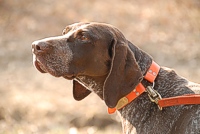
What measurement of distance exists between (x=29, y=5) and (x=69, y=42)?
17.8 m

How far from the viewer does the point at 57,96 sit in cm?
1327

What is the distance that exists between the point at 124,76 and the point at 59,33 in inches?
546

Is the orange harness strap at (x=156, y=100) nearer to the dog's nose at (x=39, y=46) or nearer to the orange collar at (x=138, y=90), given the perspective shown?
the orange collar at (x=138, y=90)

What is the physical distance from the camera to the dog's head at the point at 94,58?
5.62 m

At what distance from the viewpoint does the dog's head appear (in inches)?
221

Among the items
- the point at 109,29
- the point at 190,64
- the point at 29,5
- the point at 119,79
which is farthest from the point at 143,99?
the point at 29,5

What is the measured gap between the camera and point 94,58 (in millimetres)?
5727

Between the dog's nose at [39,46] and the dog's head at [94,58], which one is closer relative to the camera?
the dog's nose at [39,46]

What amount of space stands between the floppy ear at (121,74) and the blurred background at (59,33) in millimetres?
3496

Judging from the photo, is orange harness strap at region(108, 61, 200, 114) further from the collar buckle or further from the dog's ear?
the dog's ear

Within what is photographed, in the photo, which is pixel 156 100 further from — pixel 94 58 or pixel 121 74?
pixel 94 58

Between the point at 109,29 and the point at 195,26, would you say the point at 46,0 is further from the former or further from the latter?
the point at 109,29

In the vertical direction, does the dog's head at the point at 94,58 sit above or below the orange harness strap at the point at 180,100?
above

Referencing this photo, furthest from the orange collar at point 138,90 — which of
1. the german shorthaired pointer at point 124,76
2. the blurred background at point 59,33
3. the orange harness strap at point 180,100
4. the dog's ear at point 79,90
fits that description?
the blurred background at point 59,33
